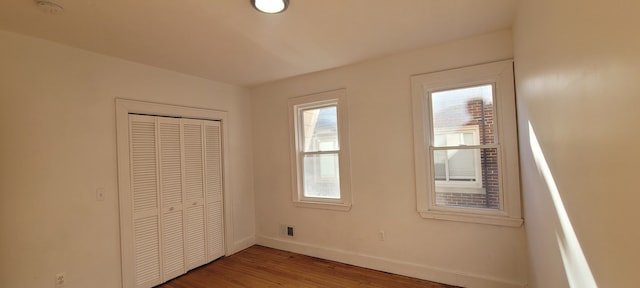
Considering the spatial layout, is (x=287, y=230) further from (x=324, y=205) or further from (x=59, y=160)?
(x=59, y=160)

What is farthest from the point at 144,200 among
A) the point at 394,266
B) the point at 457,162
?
the point at 457,162

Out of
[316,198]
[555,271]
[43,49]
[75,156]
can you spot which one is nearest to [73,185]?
[75,156]

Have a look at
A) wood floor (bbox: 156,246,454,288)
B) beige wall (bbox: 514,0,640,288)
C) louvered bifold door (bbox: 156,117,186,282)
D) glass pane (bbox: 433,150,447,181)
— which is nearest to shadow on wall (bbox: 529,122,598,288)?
beige wall (bbox: 514,0,640,288)

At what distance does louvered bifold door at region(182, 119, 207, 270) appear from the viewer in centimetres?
344

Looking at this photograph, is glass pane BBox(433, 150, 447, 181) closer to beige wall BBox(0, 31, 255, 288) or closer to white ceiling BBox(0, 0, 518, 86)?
white ceiling BBox(0, 0, 518, 86)

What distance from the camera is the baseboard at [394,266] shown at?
8.67ft

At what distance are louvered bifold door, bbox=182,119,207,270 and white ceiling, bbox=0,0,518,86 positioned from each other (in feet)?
2.98

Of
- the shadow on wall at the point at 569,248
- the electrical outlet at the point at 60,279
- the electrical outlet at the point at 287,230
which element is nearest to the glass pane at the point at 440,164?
the shadow on wall at the point at 569,248

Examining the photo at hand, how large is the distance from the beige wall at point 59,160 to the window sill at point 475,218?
335cm

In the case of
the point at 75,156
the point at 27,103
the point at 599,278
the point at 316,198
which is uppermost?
the point at 27,103

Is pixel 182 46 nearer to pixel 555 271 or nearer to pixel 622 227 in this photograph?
pixel 622 227

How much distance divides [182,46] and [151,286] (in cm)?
268

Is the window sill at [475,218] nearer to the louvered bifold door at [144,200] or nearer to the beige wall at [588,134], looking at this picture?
the beige wall at [588,134]

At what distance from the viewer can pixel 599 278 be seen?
86 cm
